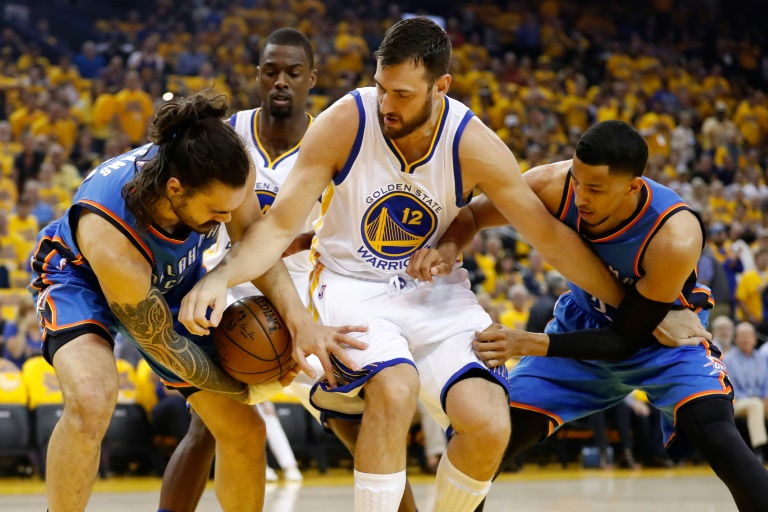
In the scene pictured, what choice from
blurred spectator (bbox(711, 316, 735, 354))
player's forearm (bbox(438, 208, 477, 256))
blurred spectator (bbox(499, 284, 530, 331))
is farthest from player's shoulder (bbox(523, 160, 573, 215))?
blurred spectator (bbox(711, 316, 735, 354))

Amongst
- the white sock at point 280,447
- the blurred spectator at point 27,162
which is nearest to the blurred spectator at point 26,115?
the blurred spectator at point 27,162

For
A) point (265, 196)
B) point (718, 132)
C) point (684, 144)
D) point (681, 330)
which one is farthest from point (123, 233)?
point (718, 132)

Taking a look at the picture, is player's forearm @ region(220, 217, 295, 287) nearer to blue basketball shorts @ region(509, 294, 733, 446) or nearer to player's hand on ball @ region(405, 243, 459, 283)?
player's hand on ball @ region(405, 243, 459, 283)

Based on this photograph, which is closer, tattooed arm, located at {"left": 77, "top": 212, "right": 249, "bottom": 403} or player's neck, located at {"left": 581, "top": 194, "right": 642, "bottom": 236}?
tattooed arm, located at {"left": 77, "top": 212, "right": 249, "bottom": 403}

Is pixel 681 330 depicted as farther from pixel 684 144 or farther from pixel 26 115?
pixel 684 144

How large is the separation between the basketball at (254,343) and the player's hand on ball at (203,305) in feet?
0.76

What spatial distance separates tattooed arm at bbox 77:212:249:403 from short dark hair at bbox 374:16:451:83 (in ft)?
4.34

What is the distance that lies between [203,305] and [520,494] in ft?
16.5

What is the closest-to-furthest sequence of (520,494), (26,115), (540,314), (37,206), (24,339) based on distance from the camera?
(520,494)
(24,339)
(540,314)
(37,206)
(26,115)

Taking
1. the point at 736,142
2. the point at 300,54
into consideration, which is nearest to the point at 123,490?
the point at 300,54

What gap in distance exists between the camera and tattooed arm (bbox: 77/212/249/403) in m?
3.73

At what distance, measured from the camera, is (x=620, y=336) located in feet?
14.3

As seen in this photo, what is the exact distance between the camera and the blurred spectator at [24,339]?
916 cm

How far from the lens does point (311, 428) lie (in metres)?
9.65
